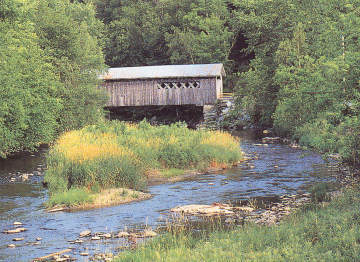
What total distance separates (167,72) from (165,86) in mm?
1234

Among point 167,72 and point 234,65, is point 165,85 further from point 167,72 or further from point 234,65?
point 234,65

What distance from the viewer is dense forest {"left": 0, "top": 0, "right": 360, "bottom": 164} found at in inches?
640

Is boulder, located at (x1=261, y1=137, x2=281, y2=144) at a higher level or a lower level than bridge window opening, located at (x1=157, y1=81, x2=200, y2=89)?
lower

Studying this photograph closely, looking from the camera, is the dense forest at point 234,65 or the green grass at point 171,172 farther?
the green grass at point 171,172

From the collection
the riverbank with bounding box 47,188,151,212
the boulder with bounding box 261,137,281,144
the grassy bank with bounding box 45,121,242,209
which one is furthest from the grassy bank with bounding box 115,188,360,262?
the boulder with bounding box 261,137,281,144

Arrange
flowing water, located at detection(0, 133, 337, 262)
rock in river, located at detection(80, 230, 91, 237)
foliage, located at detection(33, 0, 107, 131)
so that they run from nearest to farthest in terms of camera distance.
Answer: flowing water, located at detection(0, 133, 337, 262), rock in river, located at detection(80, 230, 91, 237), foliage, located at detection(33, 0, 107, 131)

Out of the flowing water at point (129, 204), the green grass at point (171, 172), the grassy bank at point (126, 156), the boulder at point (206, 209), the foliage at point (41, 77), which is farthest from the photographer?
the foliage at point (41, 77)

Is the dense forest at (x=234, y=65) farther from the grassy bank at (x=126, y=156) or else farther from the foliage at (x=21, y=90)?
the grassy bank at (x=126, y=156)

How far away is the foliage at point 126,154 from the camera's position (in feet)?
56.4

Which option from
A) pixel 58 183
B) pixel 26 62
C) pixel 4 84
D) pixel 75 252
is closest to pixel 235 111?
pixel 26 62

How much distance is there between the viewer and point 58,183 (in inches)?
671

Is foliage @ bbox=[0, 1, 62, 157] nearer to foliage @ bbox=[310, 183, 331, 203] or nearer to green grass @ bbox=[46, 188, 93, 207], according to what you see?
green grass @ bbox=[46, 188, 93, 207]

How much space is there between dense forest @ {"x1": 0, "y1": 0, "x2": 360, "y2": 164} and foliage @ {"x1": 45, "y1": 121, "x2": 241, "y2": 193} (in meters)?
3.70

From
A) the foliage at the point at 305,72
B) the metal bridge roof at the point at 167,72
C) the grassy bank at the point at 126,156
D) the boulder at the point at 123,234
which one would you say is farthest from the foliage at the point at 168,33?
the boulder at the point at 123,234
